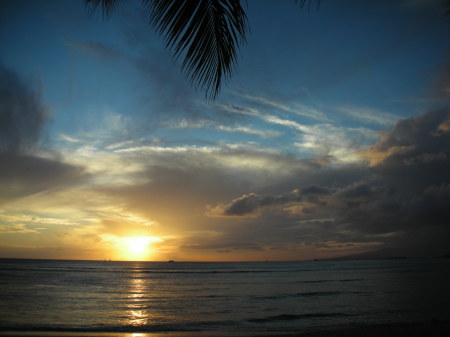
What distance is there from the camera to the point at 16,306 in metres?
17.4

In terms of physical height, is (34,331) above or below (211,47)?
below

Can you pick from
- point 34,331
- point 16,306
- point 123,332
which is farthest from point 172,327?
point 16,306

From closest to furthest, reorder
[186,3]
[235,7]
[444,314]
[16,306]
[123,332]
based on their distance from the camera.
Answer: [186,3] < [235,7] < [123,332] < [444,314] < [16,306]

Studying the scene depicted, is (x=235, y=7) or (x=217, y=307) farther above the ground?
(x=235, y=7)

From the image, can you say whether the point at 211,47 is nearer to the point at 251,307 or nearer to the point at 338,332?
the point at 338,332

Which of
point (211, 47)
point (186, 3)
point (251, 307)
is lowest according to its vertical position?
point (251, 307)

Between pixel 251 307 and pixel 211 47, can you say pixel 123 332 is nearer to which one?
pixel 251 307

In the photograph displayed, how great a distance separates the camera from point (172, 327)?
13.3m

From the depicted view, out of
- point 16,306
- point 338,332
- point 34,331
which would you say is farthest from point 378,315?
point 16,306

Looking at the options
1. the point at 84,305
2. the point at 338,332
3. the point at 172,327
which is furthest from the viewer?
the point at 84,305

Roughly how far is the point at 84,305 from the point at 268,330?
12417 mm

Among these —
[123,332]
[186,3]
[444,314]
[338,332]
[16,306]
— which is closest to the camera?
[186,3]

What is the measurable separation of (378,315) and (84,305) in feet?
57.2

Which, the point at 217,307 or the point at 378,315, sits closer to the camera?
the point at 378,315
